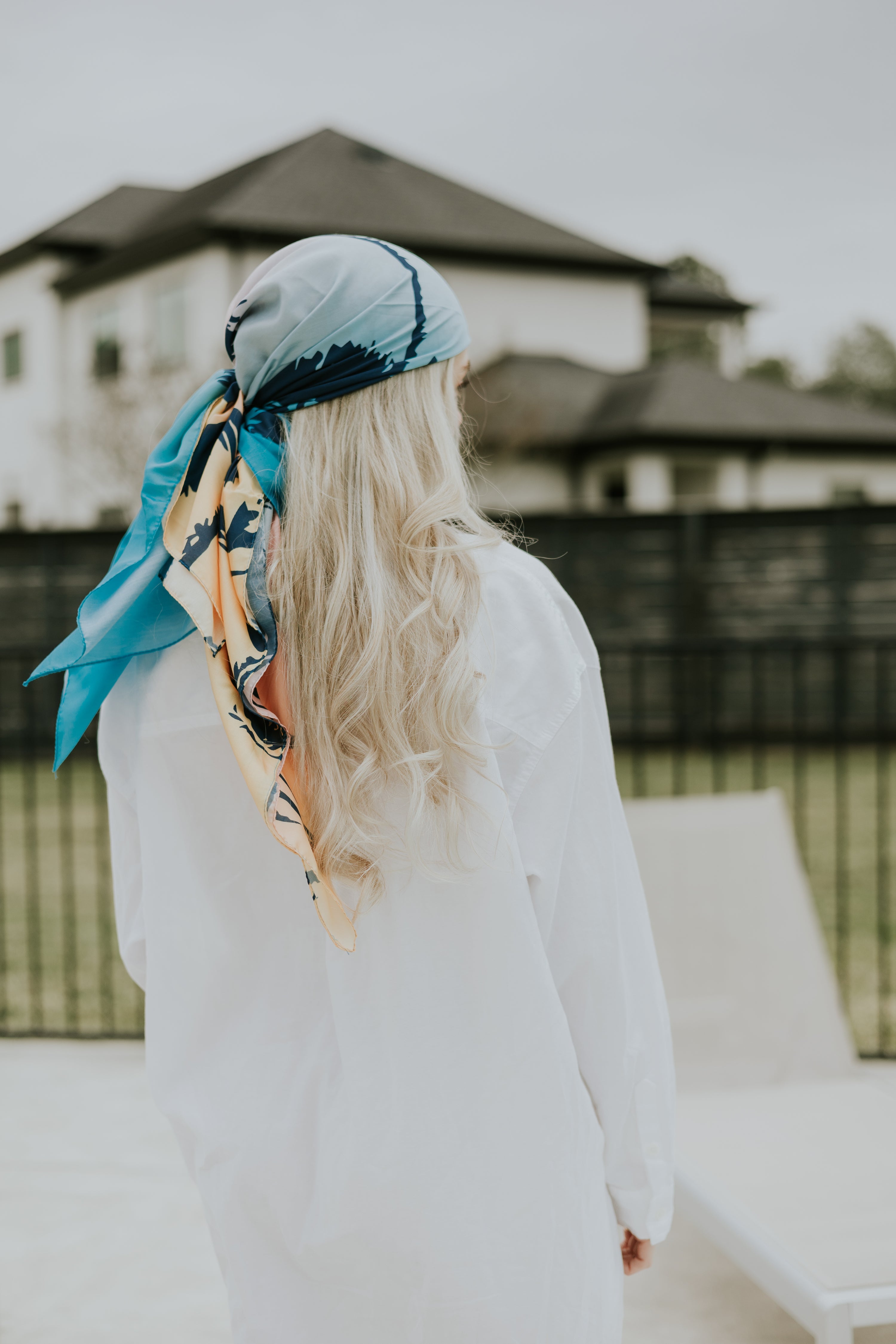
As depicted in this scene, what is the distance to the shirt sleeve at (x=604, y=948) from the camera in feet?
3.82

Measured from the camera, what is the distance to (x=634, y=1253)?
1.32 meters

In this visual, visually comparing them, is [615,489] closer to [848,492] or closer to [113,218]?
[848,492]

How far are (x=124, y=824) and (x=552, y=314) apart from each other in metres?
21.6

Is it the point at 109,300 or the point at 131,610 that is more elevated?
the point at 109,300

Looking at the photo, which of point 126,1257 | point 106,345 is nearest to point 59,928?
point 126,1257

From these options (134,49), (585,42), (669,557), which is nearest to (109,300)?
(134,49)

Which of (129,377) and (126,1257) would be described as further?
(129,377)

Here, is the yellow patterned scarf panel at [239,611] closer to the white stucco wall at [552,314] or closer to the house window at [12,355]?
the white stucco wall at [552,314]

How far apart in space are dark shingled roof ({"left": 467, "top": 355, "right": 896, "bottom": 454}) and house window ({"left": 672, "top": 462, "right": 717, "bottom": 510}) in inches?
36.7

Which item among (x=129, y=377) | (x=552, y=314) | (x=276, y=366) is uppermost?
(x=552, y=314)

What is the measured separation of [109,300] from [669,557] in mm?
13594

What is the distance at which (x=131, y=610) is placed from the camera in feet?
3.84

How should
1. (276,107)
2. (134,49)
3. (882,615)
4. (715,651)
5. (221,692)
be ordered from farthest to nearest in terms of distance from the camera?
(276,107) < (134,49) < (882,615) < (715,651) < (221,692)

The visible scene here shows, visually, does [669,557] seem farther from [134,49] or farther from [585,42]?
[585,42]
